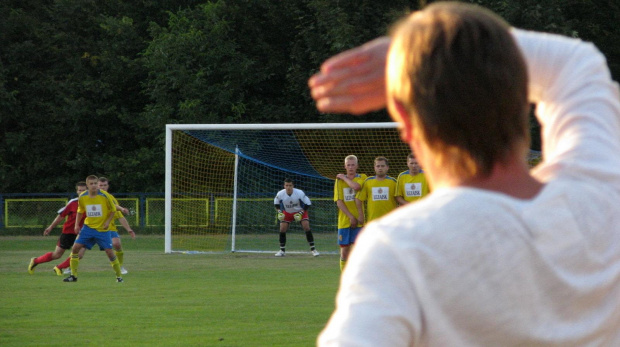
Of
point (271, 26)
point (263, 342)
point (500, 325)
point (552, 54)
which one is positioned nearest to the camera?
point (500, 325)

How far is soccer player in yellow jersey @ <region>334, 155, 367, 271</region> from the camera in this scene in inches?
623

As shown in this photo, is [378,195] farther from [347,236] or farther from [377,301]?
[377,301]

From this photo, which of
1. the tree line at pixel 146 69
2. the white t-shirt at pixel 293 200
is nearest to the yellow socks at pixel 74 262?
the white t-shirt at pixel 293 200

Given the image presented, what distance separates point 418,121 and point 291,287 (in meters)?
12.4

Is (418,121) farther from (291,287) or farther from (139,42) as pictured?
(139,42)

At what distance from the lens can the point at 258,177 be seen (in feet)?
95.8

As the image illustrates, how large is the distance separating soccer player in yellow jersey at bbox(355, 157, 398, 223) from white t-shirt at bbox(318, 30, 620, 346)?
1417 cm

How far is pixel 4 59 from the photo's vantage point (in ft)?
131

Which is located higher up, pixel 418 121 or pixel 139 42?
pixel 139 42

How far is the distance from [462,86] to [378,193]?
47.6 ft

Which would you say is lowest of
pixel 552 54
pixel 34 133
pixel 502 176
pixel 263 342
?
pixel 263 342

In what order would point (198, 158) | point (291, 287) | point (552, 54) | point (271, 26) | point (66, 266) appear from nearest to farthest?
point (552, 54), point (291, 287), point (66, 266), point (198, 158), point (271, 26)

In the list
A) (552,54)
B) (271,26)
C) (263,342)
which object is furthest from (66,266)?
(271,26)

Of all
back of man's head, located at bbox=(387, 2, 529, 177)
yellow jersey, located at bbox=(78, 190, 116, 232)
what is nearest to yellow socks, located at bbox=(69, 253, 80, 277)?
yellow jersey, located at bbox=(78, 190, 116, 232)
